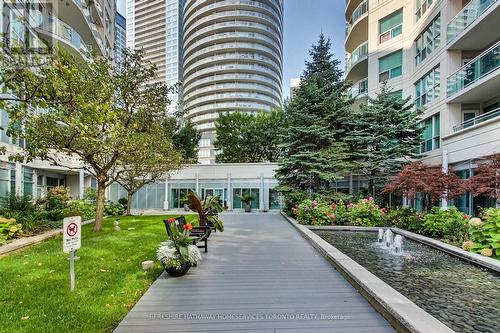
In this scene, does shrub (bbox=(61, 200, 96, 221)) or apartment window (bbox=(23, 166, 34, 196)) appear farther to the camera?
apartment window (bbox=(23, 166, 34, 196))

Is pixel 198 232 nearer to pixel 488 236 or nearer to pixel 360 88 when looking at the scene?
pixel 488 236

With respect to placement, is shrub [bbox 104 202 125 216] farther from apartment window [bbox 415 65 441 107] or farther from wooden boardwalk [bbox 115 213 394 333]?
apartment window [bbox 415 65 441 107]

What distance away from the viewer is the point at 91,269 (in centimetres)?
640

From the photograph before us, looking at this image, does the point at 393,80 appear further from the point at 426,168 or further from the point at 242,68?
the point at 242,68

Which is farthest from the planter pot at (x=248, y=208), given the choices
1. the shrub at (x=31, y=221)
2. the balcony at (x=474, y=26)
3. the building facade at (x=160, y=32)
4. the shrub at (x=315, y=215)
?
the building facade at (x=160, y=32)

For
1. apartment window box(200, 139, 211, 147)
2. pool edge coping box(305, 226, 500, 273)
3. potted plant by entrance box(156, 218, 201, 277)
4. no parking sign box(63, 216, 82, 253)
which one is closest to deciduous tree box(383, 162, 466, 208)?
pool edge coping box(305, 226, 500, 273)

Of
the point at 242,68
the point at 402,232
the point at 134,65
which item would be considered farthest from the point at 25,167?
the point at 242,68

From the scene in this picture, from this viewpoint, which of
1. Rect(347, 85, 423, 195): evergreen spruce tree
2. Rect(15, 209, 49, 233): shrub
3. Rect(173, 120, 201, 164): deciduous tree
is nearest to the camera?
Rect(15, 209, 49, 233): shrub

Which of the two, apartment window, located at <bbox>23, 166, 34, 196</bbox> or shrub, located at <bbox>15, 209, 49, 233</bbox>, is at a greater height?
apartment window, located at <bbox>23, 166, 34, 196</bbox>

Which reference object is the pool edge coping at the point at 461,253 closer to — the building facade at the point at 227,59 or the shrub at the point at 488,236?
the shrub at the point at 488,236

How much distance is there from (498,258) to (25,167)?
81.1ft

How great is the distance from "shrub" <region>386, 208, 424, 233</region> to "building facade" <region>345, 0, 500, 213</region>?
9.97 feet

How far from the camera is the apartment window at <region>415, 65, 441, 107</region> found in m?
17.1

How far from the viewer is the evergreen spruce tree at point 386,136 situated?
17.3 metres
